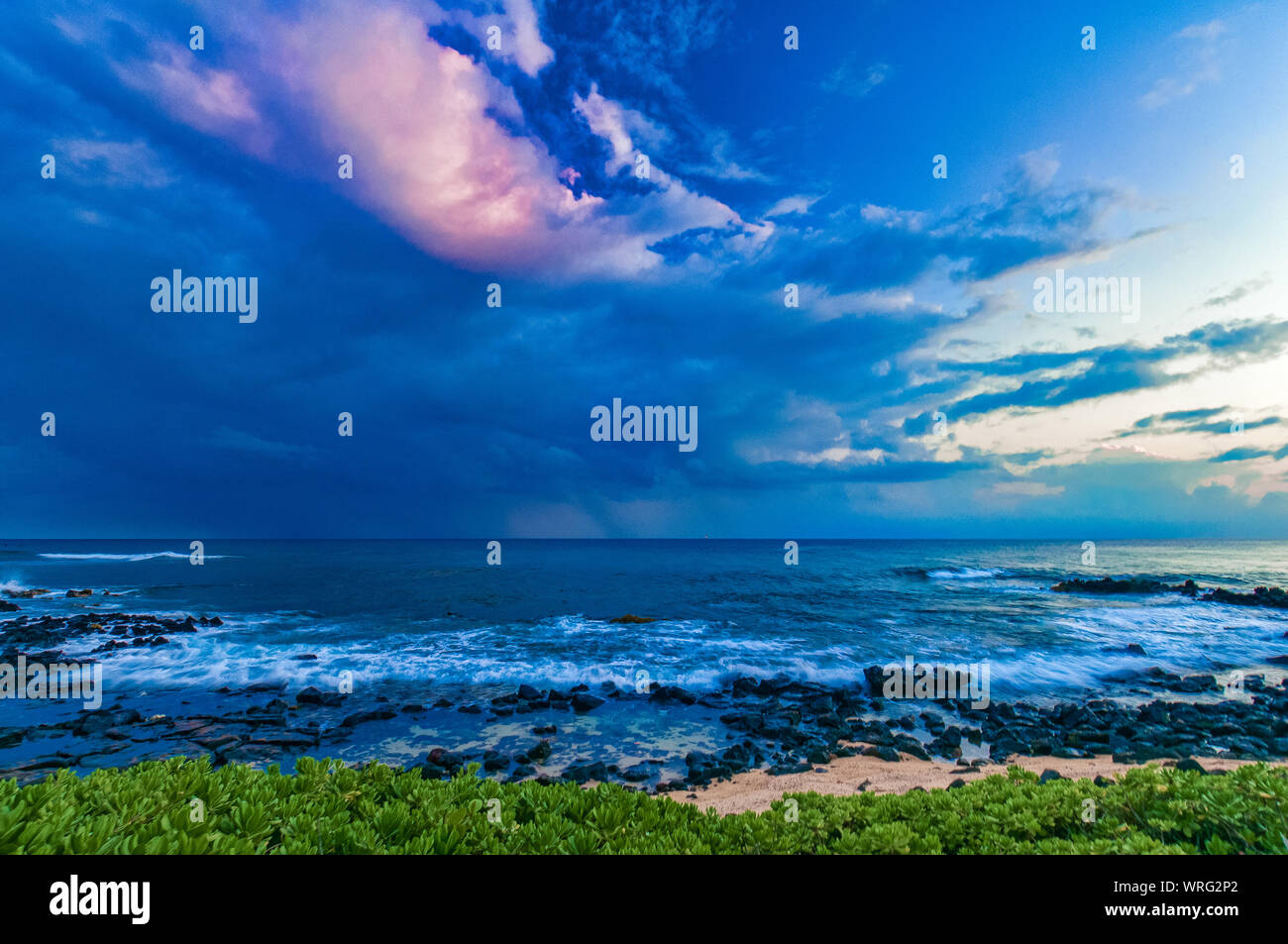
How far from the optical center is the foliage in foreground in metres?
3.56

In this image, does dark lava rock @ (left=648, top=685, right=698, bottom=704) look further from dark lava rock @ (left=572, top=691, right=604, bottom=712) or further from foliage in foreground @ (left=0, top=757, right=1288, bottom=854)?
foliage in foreground @ (left=0, top=757, right=1288, bottom=854)

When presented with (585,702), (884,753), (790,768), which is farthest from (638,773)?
(884,753)

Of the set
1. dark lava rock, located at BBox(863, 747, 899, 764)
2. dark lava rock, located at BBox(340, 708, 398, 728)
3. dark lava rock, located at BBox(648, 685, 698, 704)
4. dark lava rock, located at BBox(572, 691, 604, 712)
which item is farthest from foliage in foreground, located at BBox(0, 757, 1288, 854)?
dark lava rock, located at BBox(648, 685, 698, 704)

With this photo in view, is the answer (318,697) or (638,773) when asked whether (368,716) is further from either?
(638,773)

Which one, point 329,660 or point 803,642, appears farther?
point 803,642

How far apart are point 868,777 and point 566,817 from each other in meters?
10.4

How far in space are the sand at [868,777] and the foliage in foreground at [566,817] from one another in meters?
6.39

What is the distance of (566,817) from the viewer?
4.60m

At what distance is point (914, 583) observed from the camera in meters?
53.3

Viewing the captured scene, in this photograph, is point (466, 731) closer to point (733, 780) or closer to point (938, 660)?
point (733, 780)

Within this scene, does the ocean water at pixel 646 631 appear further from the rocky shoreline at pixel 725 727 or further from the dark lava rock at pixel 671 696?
the rocky shoreline at pixel 725 727
